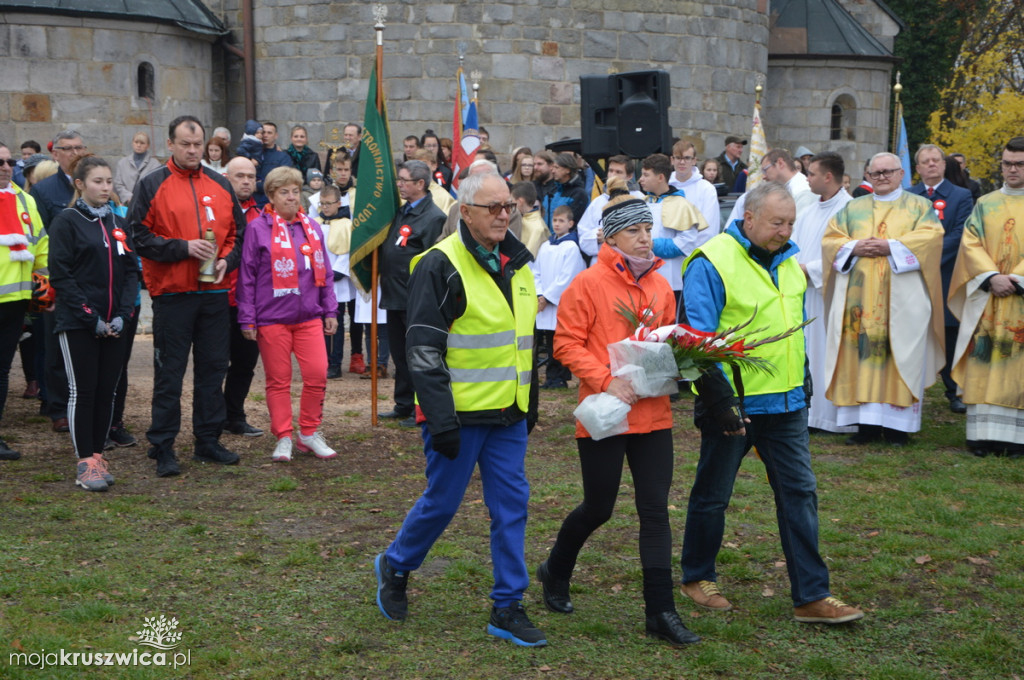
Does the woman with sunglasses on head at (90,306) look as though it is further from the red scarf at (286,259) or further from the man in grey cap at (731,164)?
the man in grey cap at (731,164)

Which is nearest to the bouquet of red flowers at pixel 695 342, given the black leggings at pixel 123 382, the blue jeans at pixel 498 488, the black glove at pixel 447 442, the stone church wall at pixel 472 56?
the blue jeans at pixel 498 488

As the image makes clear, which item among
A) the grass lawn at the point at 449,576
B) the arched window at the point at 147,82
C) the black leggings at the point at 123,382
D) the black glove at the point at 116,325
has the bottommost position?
the grass lawn at the point at 449,576

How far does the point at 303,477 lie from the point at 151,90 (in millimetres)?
13667

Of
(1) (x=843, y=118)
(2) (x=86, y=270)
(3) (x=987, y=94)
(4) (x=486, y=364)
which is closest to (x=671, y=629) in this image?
(4) (x=486, y=364)

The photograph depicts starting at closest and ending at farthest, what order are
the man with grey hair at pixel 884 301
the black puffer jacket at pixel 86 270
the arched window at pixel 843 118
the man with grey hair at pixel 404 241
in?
the black puffer jacket at pixel 86 270, the man with grey hair at pixel 884 301, the man with grey hair at pixel 404 241, the arched window at pixel 843 118

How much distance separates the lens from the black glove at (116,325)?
24.2ft

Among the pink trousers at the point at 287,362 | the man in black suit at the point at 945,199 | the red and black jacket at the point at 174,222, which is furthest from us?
the man in black suit at the point at 945,199

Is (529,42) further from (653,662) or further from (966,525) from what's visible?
(653,662)

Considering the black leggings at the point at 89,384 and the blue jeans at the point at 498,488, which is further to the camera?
the black leggings at the point at 89,384

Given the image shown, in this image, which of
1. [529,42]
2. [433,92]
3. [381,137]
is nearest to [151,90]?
[433,92]

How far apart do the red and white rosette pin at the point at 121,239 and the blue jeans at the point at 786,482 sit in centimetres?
431

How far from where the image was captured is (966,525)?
6766 mm

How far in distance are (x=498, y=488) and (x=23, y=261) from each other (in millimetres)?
4869

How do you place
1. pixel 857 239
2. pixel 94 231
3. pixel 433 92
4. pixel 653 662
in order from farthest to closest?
pixel 433 92 → pixel 857 239 → pixel 94 231 → pixel 653 662
